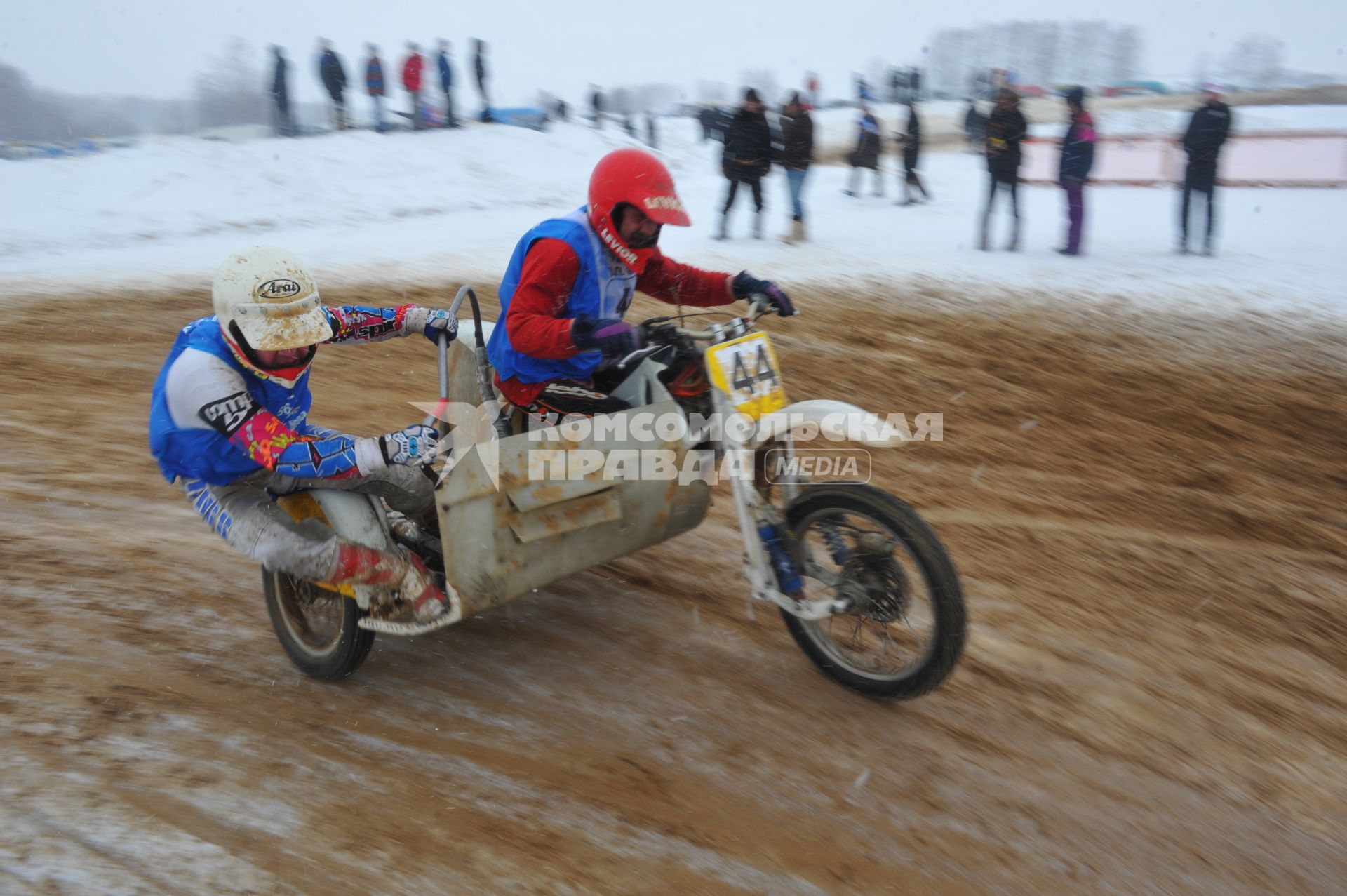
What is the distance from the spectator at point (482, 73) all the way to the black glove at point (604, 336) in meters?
20.6

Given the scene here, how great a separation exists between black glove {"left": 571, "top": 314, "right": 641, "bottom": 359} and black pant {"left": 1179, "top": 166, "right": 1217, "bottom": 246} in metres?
9.84

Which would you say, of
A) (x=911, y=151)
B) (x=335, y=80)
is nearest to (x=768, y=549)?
(x=911, y=151)

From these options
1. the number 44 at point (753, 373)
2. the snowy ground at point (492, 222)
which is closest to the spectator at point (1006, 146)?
the snowy ground at point (492, 222)

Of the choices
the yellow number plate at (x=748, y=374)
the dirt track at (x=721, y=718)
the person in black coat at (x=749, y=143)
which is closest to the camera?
the dirt track at (x=721, y=718)

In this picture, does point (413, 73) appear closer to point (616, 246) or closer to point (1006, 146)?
point (1006, 146)

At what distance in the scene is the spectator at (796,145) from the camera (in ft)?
41.9

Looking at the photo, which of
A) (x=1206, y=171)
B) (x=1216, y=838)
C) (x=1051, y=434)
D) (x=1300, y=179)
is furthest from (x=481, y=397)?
(x=1300, y=179)

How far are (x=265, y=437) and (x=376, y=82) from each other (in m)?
19.7

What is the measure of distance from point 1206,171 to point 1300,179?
506 cm

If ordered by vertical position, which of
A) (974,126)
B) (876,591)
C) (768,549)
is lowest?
(876,591)

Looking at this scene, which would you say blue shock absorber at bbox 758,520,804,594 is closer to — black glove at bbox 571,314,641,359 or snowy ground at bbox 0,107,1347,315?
black glove at bbox 571,314,641,359

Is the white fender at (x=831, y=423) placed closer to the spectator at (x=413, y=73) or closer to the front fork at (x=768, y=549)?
the front fork at (x=768, y=549)

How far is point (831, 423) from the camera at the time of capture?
132 inches

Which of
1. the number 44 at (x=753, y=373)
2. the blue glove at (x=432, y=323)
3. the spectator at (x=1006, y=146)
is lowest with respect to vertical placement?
the number 44 at (x=753, y=373)
